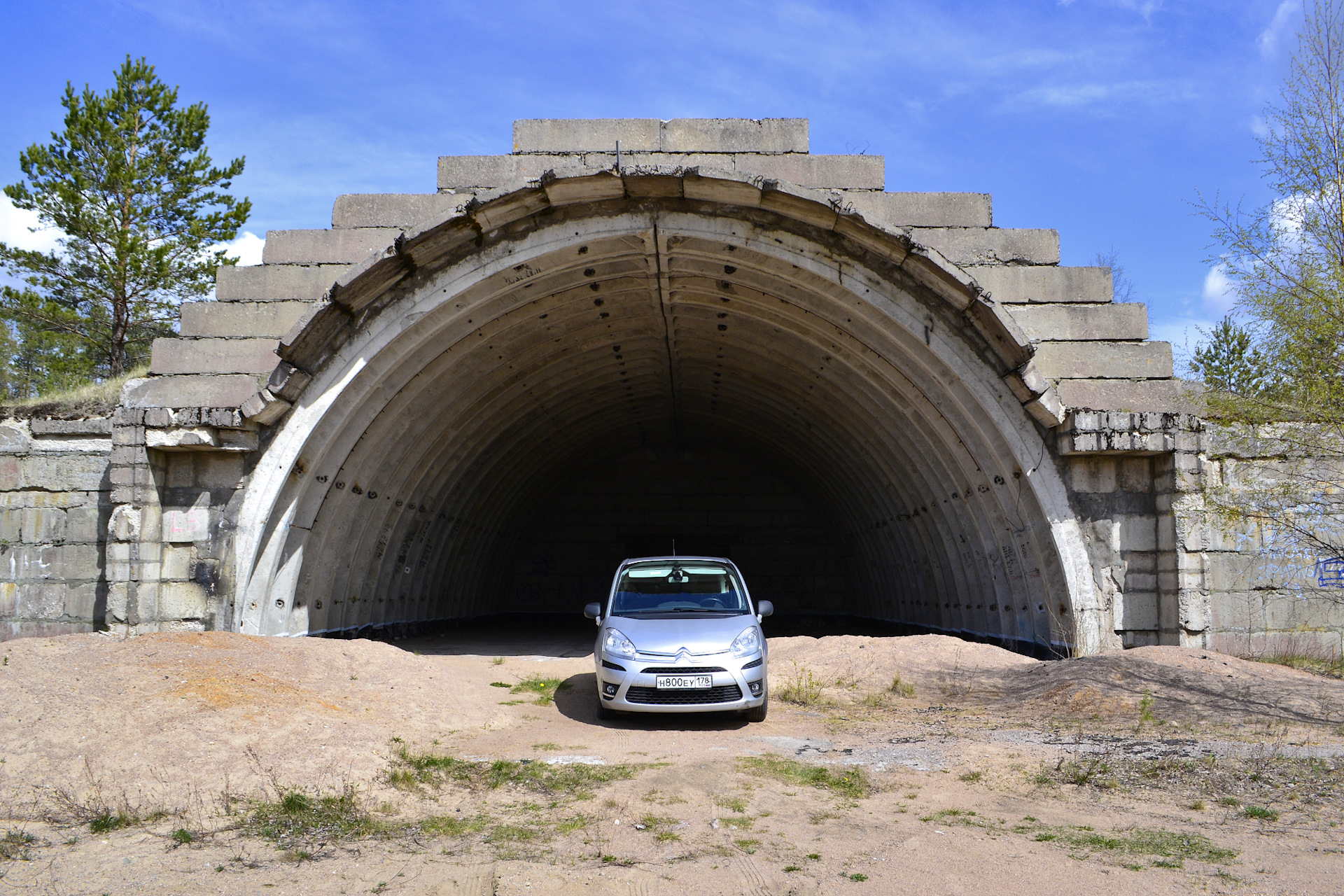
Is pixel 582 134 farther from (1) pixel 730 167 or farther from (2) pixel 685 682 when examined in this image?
(2) pixel 685 682

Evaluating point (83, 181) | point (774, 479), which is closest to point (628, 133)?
point (774, 479)

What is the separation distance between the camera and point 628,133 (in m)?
13.3

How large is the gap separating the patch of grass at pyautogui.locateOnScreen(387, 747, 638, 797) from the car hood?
1.75 m

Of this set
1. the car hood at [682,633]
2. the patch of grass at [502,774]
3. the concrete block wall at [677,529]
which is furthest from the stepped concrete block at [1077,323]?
the concrete block wall at [677,529]

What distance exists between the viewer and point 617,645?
9.15m

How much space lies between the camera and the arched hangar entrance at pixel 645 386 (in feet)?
39.4

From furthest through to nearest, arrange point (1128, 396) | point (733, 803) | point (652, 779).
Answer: point (1128, 396), point (652, 779), point (733, 803)

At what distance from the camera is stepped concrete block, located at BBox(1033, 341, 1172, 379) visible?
1226cm

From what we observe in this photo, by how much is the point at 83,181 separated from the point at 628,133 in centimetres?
2003

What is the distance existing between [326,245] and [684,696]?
805cm

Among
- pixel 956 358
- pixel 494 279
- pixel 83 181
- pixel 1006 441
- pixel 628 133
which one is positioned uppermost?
pixel 83 181

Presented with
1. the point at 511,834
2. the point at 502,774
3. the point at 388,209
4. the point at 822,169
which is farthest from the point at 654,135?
the point at 511,834

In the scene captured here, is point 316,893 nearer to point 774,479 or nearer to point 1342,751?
point 1342,751

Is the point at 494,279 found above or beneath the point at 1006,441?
above
